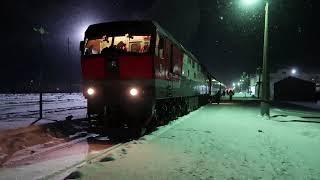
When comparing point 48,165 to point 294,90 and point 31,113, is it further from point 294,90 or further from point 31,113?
point 294,90

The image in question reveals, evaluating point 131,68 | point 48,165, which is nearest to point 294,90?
point 131,68

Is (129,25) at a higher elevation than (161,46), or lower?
higher

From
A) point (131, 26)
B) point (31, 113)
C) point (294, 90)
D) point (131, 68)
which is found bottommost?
point (31, 113)

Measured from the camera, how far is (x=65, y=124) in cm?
1688

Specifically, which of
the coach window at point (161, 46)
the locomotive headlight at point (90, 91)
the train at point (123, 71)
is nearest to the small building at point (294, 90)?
the coach window at point (161, 46)

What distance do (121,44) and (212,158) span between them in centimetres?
617

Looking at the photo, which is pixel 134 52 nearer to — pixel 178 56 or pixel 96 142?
pixel 96 142

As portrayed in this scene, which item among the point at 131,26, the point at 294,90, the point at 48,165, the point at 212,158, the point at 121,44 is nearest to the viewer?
the point at 48,165

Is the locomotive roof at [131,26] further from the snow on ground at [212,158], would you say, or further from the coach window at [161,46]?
the snow on ground at [212,158]

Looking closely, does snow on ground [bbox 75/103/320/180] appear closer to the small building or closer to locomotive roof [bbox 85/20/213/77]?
locomotive roof [bbox 85/20/213/77]

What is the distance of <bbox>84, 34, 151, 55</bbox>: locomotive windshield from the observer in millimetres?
13344

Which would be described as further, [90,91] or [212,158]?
[90,91]

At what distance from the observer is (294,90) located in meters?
59.6

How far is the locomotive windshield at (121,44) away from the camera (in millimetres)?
13344
